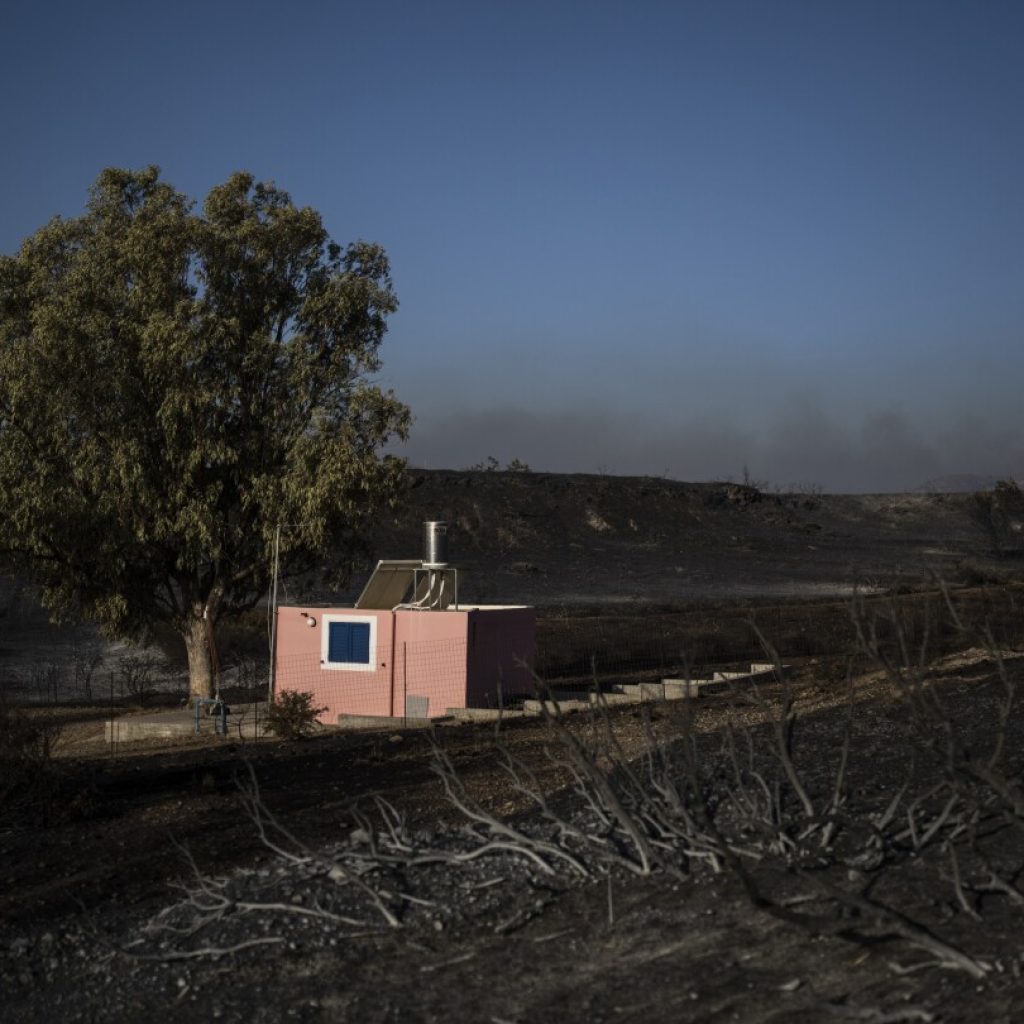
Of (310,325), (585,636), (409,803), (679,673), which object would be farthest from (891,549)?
(409,803)

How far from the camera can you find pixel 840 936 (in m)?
6.13

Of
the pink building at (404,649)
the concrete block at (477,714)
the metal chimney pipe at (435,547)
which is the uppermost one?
the metal chimney pipe at (435,547)

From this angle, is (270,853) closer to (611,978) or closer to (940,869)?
(611,978)

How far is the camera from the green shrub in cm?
2048

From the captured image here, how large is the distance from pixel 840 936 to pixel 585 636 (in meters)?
30.3

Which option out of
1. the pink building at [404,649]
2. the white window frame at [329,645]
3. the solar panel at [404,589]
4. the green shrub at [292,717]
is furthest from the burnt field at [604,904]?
the solar panel at [404,589]

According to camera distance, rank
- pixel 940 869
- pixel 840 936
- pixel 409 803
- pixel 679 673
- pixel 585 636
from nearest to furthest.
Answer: pixel 840 936
pixel 940 869
pixel 409 803
pixel 679 673
pixel 585 636

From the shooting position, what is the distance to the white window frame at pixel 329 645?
2344 cm

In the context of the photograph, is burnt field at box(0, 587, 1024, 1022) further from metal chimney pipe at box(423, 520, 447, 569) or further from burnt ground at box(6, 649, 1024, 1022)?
metal chimney pipe at box(423, 520, 447, 569)

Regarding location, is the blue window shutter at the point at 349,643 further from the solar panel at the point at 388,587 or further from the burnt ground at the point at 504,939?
the burnt ground at the point at 504,939

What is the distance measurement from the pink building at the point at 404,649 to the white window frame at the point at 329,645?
0.7 inches

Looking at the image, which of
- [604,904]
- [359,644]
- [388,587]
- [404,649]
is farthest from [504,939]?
[388,587]

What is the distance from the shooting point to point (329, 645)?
2392cm

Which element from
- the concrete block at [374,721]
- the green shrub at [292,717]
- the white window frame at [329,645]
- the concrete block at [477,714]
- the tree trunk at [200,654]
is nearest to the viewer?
the green shrub at [292,717]
